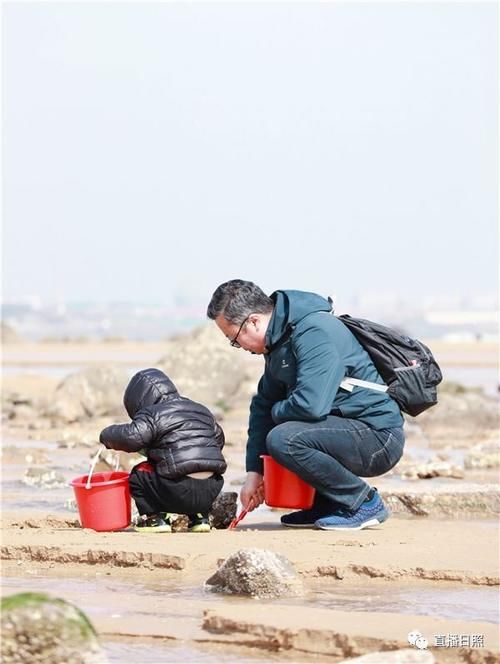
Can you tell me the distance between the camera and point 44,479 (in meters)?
8.63

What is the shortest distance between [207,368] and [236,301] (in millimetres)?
9364

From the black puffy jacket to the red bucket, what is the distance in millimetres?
212

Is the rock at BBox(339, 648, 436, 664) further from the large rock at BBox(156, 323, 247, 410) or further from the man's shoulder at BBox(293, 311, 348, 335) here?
the large rock at BBox(156, 323, 247, 410)

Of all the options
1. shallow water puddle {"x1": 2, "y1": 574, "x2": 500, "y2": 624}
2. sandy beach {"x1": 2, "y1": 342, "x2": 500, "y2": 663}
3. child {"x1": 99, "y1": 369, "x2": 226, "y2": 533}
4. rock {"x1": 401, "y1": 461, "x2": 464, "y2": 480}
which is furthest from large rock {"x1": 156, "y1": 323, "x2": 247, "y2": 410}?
shallow water puddle {"x1": 2, "y1": 574, "x2": 500, "y2": 624}

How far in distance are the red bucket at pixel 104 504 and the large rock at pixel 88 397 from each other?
25.4 feet

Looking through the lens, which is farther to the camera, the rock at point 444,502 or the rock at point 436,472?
the rock at point 436,472

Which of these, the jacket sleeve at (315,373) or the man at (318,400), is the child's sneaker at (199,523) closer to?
the man at (318,400)

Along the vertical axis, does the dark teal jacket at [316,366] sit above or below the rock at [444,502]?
above

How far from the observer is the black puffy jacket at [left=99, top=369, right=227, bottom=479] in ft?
19.9

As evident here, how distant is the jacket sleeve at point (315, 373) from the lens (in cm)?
598

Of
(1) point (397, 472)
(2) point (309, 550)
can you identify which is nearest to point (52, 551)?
(2) point (309, 550)

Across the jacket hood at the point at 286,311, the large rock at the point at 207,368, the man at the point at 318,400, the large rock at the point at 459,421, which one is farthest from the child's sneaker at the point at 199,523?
the large rock at the point at 207,368

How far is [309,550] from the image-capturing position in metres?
5.67

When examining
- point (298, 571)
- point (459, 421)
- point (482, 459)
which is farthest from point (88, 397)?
point (298, 571)
